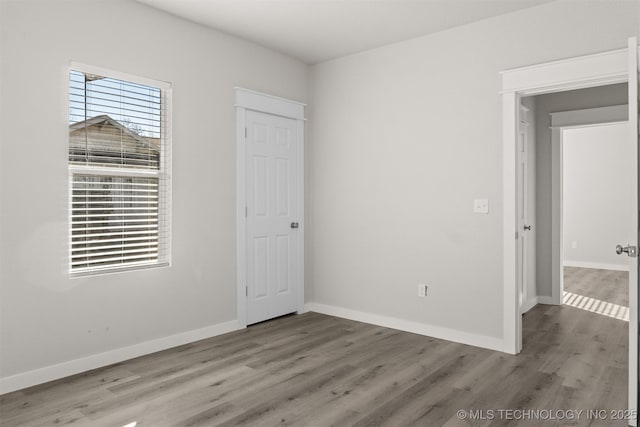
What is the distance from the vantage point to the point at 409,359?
355 cm

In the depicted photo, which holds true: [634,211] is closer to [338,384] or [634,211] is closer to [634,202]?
[634,202]

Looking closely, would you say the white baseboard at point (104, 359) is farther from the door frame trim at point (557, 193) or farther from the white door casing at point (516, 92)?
the door frame trim at point (557, 193)

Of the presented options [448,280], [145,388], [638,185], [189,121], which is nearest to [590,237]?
[448,280]

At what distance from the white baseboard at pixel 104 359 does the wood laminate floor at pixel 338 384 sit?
66 mm

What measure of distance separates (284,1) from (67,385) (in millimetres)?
3158

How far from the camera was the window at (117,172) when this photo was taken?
326 centimetres

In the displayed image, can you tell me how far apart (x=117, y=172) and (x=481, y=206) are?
298 centimetres

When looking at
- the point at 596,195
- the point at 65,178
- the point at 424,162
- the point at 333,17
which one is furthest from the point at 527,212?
the point at 65,178

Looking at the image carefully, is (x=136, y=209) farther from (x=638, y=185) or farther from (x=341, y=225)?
(x=638, y=185)

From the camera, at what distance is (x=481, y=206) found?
389 cm

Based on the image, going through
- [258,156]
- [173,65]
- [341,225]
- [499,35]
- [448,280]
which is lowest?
[448,280]

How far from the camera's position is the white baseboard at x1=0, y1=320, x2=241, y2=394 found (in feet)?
9.69

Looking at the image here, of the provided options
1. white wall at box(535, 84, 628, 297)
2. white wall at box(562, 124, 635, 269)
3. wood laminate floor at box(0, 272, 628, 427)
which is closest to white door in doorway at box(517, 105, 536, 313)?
white wall at box(535, 84, 628, 297)

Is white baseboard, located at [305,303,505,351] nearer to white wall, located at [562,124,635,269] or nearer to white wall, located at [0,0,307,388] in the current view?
white wall, located at [0,0,307,388]
